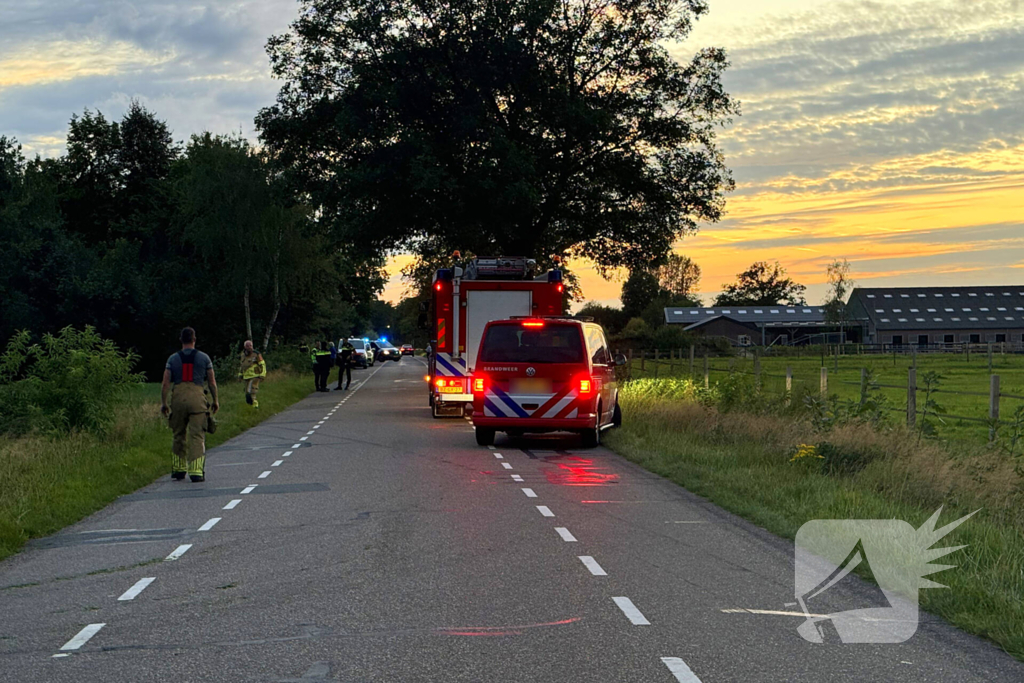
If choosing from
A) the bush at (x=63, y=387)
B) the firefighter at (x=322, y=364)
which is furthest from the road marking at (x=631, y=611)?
the firefighter at (x=322, y=364)

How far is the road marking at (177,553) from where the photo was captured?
30.2ft

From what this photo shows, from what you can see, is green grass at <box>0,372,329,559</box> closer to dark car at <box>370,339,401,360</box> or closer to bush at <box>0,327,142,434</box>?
bush at <box>0,327,142,434</box>

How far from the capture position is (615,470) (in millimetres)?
15820

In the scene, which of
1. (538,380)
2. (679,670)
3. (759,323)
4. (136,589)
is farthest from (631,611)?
(759,323)

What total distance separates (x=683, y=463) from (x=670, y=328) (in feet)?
214

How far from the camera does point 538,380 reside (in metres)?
19.0

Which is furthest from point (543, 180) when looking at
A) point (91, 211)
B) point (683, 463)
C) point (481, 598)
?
point (91, 211)

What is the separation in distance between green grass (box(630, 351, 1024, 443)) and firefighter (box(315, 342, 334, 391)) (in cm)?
1077

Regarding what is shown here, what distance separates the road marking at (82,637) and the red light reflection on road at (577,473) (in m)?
7.88

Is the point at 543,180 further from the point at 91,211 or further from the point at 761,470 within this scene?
the point at 91,211

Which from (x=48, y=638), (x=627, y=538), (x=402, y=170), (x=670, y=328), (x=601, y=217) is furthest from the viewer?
(x=670, y=328)

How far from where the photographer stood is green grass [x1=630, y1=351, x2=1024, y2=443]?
2397 centimetres

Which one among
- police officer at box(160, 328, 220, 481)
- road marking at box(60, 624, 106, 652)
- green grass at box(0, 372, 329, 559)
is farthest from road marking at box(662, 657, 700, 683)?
police officer at box(160, 328, 220, 481)

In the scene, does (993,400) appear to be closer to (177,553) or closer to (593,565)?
(593,565)
